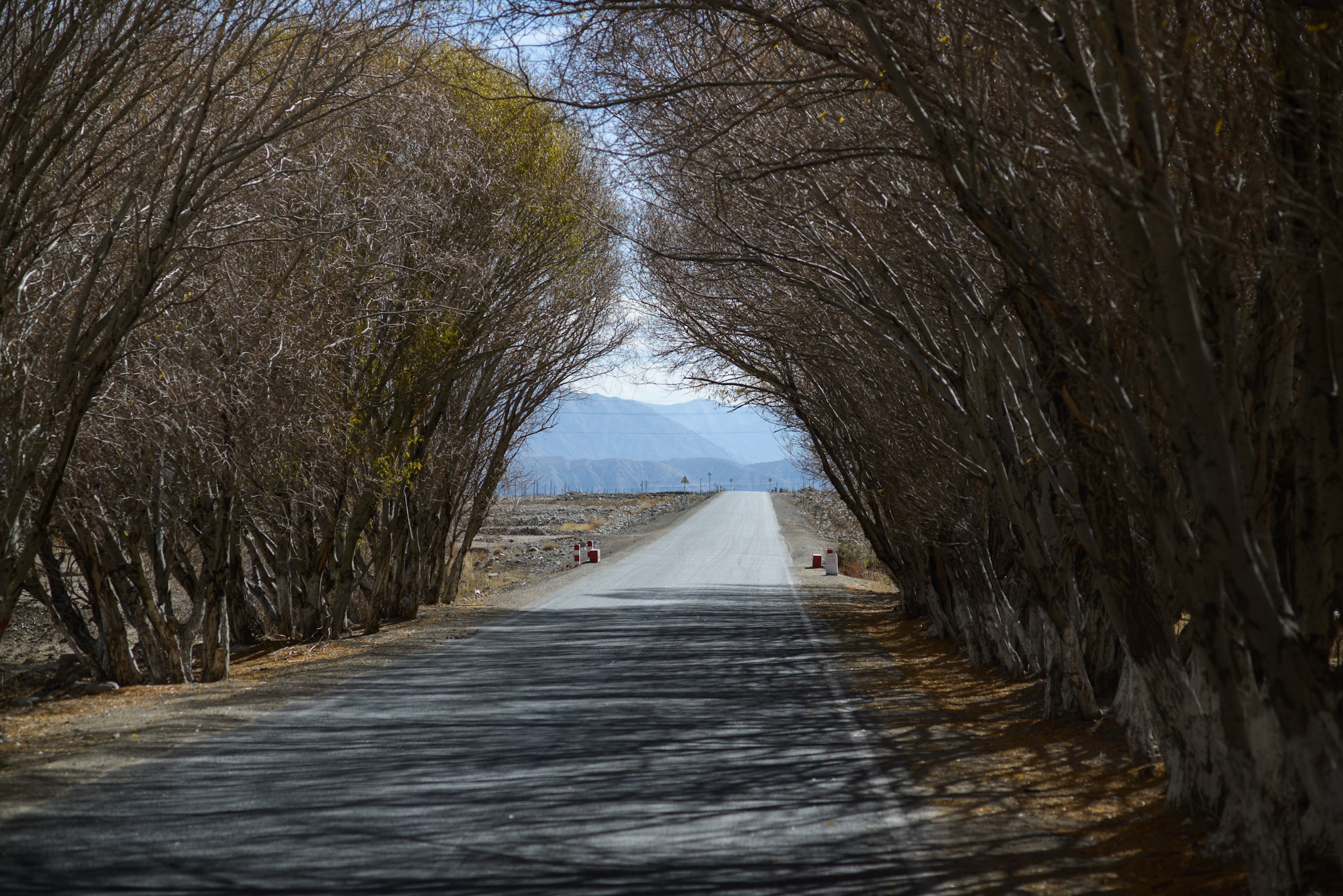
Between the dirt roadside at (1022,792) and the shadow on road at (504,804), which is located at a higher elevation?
the shadow on road at (504,804)

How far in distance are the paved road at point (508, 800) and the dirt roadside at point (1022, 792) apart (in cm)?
33

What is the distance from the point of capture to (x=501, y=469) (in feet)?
80.6

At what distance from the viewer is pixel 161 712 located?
938cm

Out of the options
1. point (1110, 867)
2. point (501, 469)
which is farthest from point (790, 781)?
point (501, 469)

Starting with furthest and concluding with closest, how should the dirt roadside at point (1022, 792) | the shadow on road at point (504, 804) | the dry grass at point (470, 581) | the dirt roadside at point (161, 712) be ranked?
the dry grass at point (470, 581)
the dirt roadside at point (161, 712)
the dirt roadside at point (1022, 792)
the shadow on road at point (504, 804)

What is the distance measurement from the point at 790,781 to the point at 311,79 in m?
7.71

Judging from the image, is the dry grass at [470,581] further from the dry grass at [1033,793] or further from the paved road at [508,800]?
the dry grass at [1033,793]

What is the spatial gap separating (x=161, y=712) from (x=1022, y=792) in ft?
24.0

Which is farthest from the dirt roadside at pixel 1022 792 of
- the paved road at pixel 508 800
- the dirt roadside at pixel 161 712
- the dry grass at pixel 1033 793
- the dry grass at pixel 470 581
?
the dry grass at pixel 470 581

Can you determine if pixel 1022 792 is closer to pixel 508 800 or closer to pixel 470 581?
pixel 508 800

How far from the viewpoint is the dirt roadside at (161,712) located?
22.8 ft

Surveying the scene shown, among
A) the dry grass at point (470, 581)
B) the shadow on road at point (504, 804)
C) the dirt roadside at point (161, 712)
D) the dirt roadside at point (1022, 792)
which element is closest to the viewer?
the shadow on road at point (504, 804)

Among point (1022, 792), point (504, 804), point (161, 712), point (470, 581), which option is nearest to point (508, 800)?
point (504, 804)

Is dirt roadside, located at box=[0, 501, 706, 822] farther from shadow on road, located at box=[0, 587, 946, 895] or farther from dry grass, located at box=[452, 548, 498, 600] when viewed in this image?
dry grass, located at box=[452, 548, 498, 600]
